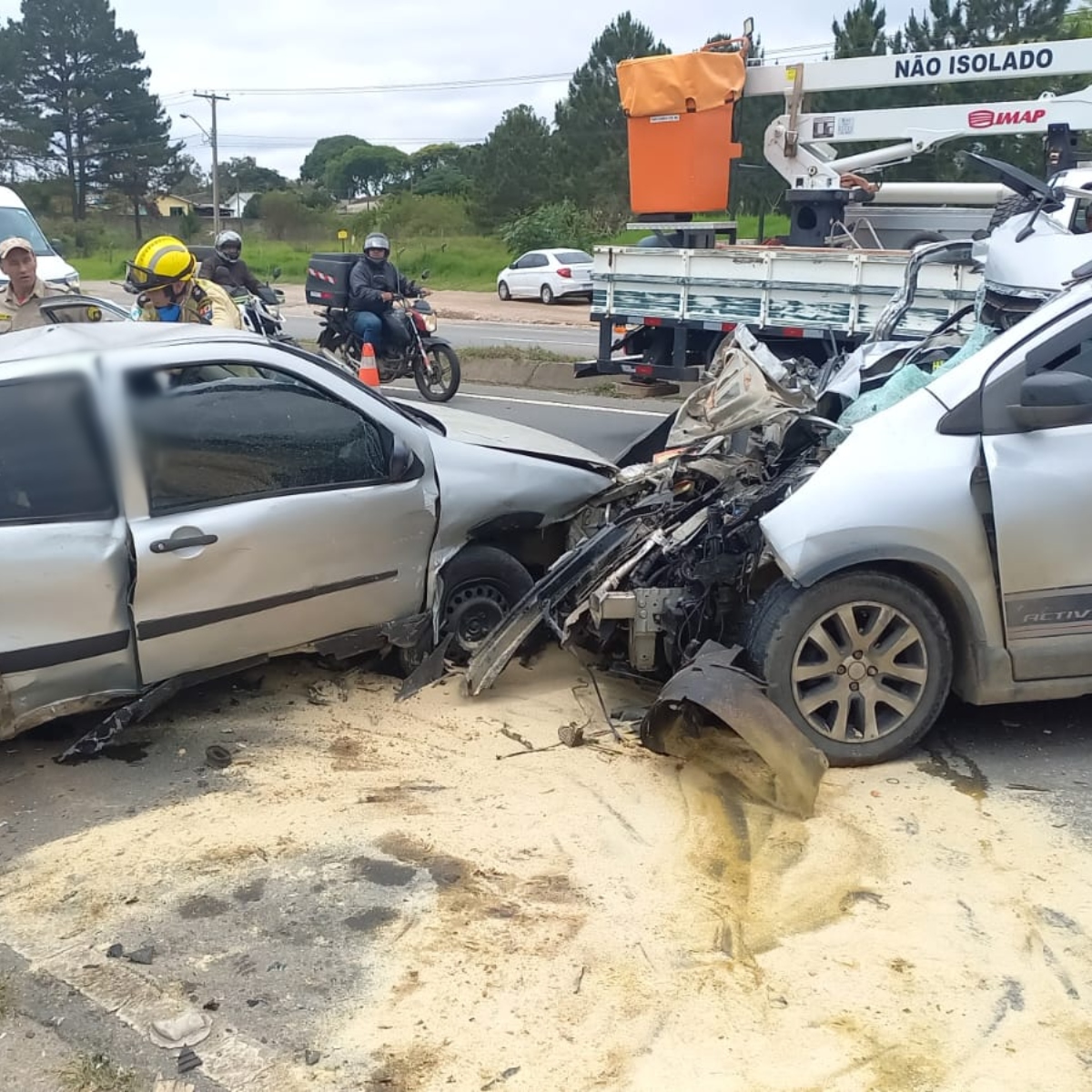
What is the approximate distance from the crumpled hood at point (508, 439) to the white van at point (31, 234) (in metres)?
9.71

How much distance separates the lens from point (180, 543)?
4121 mm

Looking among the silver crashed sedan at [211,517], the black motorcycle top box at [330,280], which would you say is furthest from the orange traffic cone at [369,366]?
the silver crashed sedan at [211,517]

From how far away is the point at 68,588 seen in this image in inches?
154

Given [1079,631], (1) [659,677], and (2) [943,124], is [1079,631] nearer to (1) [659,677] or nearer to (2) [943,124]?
(1) [659,677]

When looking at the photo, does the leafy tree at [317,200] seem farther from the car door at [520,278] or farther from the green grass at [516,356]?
the green grass at [516,356]

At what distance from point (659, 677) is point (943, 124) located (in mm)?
9383

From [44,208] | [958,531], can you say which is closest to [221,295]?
[958,531]

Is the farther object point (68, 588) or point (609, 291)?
point (609, 291)

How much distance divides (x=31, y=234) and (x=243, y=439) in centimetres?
1201

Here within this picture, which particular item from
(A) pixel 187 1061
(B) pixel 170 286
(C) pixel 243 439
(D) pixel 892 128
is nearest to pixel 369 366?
(B) pixel 170 286

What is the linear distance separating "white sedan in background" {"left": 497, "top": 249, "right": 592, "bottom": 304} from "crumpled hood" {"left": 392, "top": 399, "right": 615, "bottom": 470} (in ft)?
83.5

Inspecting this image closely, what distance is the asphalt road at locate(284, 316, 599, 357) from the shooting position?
2062 centimetres

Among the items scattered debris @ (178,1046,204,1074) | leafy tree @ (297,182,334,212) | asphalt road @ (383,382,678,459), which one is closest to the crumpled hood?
scattered debris @ (178,1046,204,1074)

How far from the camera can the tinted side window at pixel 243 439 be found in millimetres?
4207
